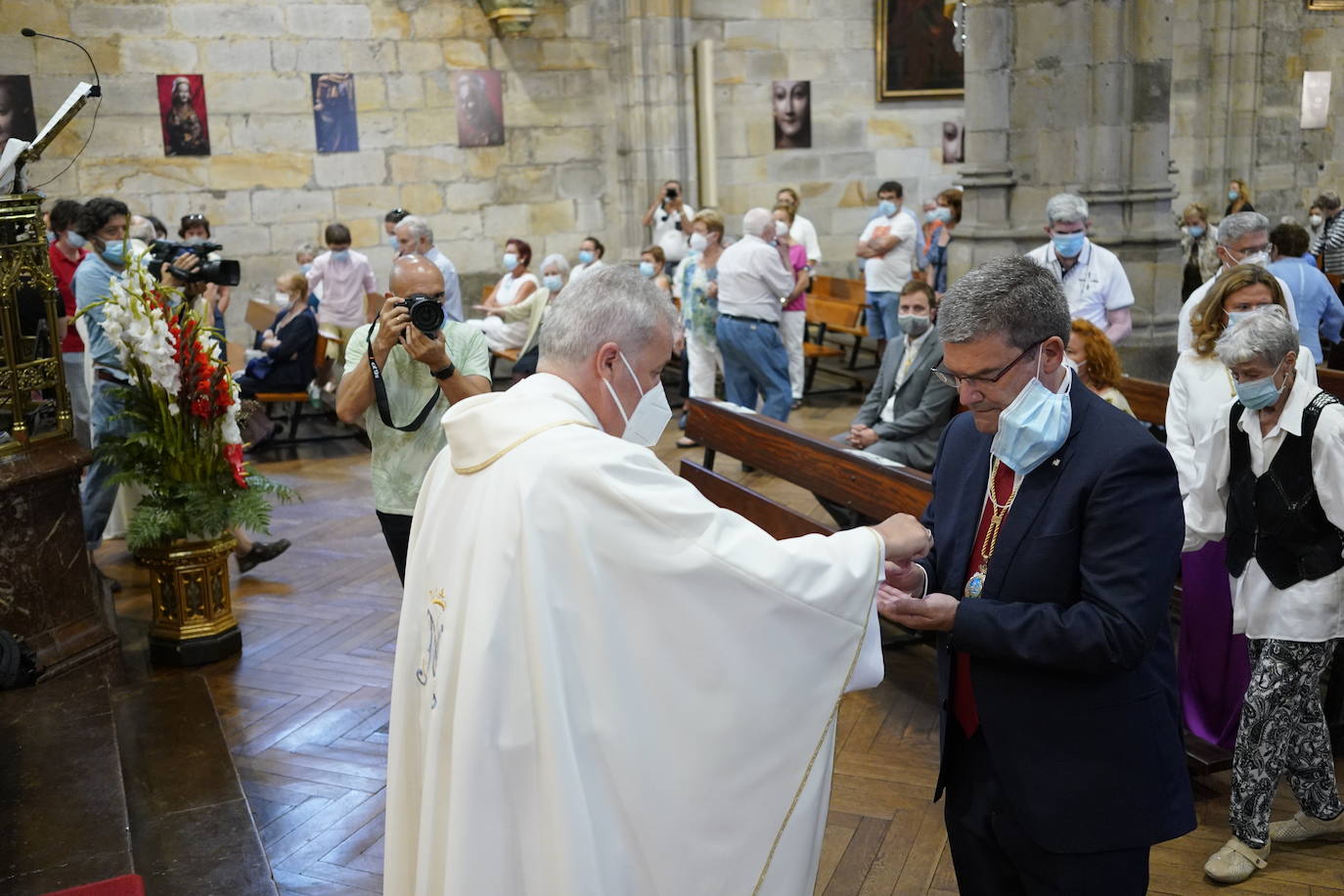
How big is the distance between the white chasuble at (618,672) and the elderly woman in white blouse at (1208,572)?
2.32 m

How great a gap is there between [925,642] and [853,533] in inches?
124

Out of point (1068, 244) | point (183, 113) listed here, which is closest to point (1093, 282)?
point (1068, 244)

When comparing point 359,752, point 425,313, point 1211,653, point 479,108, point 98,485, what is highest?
point 479,108

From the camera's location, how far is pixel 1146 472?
225cm

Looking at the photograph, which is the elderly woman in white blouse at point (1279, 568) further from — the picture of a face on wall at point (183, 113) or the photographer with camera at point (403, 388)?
the picture of a face on wall at point (183, 113)

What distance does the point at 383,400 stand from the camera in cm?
426

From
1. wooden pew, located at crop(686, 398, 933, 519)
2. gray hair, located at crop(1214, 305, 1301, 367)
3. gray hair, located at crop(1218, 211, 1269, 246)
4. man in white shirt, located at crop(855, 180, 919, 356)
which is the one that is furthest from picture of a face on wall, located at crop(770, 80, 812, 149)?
gray hair, located at crop(1214, 305, 1301, 367)

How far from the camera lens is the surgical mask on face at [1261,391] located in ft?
11.6

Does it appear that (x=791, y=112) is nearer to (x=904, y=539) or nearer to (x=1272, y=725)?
(x=1272, y=725)

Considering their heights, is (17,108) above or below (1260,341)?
above

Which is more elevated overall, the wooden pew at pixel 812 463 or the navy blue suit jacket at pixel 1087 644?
the navy blue suit jacket at pixel 1087 644

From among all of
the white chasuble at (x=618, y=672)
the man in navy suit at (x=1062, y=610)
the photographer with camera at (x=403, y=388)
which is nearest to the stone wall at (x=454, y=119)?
the photographer with camera at (x=403, y=388)

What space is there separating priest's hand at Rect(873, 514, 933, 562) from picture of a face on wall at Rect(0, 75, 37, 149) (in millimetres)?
10436

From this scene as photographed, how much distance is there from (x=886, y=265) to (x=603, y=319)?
358 inches
